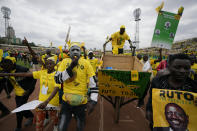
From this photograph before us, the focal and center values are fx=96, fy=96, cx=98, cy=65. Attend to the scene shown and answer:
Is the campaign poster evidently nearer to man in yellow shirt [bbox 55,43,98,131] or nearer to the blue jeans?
man in yellow shirt [bbox 55,43,98,131]

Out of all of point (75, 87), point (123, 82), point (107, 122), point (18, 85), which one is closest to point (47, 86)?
point (75, 87)

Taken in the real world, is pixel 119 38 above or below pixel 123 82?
above

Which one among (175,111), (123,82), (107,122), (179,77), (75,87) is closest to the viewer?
(175,111)

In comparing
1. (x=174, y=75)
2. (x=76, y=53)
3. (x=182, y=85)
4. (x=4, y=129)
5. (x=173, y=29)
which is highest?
(x=173, y=29)

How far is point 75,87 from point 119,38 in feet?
11.7

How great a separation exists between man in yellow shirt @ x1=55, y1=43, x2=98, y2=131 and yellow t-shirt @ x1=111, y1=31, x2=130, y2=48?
3.14 m

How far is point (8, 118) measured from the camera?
2.93m

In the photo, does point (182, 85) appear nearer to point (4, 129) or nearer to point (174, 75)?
point (174, 75)

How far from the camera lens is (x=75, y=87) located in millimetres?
1638

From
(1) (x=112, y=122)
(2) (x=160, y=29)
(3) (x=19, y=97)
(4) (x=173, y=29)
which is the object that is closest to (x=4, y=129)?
(3) (x=19, y=97)

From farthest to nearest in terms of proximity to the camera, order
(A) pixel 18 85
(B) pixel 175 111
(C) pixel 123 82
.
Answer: (A) pixel 18 85
(C) pixel 123 82
(B) pixel 175 111

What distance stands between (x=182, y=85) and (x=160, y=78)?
26 centimetres

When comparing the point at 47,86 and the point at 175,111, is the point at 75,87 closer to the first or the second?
the point at 47,86

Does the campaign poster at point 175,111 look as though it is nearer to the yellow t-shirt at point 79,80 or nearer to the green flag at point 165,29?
the yellow t-shirt at point 79,80
